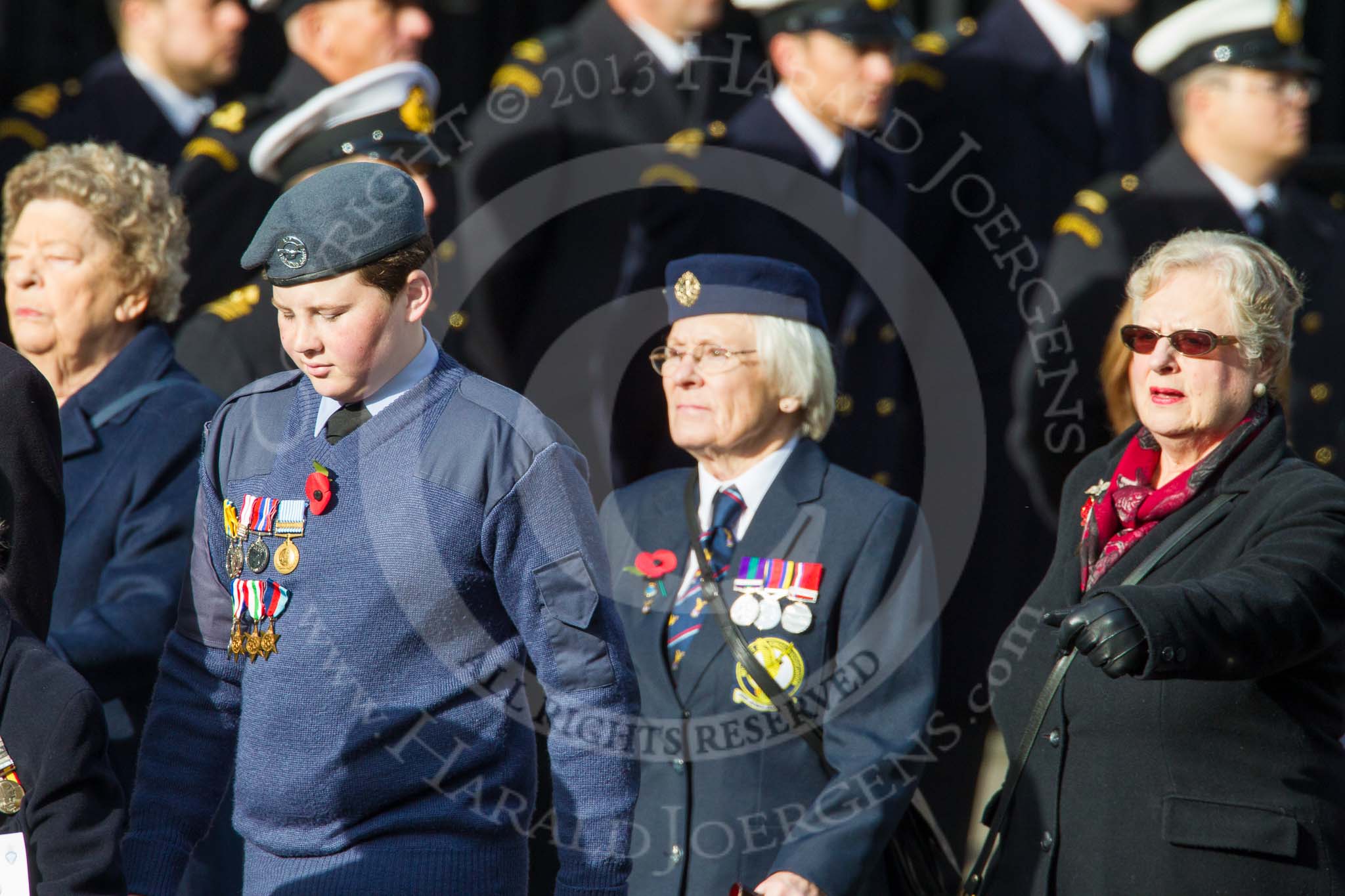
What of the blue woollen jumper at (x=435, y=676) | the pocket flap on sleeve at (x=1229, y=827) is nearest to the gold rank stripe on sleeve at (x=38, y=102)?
the blue woollen jumper at (x=435, y=676)

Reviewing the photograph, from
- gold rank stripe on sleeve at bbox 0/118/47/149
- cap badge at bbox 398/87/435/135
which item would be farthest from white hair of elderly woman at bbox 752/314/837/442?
gold rank stripe on sleeve at bbox 0/118/47/149

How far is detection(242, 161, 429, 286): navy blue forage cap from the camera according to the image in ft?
8.20

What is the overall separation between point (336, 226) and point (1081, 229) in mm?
3028

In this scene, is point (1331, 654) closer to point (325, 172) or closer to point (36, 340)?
point (325, 172)

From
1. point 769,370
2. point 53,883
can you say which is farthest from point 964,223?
point 53,883

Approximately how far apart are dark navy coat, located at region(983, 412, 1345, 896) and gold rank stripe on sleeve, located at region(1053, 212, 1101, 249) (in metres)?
2.09

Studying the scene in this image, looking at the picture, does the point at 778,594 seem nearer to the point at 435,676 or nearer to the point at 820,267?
the point at 435,676

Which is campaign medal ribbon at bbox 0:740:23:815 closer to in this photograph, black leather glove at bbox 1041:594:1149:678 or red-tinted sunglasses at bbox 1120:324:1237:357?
black leather glove at bbox 1041:594:1149:678

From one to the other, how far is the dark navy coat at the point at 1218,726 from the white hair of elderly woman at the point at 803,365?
898 mm

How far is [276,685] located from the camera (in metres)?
2.53

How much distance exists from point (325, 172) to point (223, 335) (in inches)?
73.4

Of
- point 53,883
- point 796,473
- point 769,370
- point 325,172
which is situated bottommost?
point 53,883

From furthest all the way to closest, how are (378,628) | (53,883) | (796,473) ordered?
(796,473) < (378,628) < (53,883)

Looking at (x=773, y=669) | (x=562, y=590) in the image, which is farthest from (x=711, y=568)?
(x=562, y=590)
